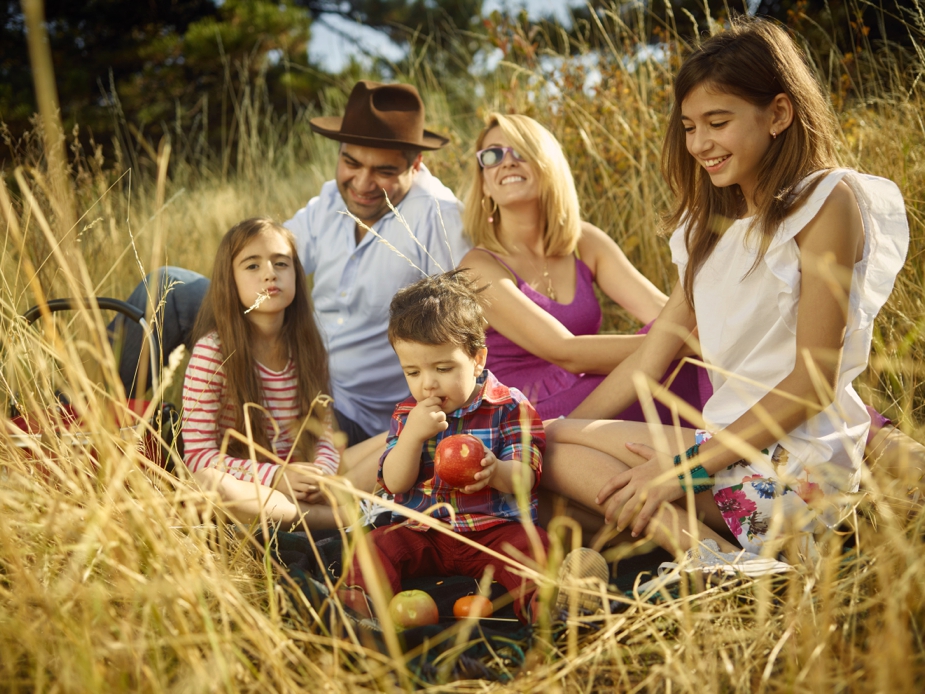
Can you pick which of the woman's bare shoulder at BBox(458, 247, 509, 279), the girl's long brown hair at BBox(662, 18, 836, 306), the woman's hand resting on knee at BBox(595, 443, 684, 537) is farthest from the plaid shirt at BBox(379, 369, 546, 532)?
the girl's long brown hair at BBox(662, 18, 836, 306)

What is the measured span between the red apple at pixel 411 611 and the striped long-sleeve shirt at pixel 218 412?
0.95 metres

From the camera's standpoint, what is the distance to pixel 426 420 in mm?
2311

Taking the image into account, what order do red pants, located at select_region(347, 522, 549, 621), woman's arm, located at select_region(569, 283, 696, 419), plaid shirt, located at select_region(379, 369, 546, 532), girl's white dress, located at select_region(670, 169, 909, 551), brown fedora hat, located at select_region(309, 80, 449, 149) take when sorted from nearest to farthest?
girl's white dress, located at select_region(670, 169, 909, 551), red pants, located at select_region(347, 522, 549, 621), plaid shirt, located at select_region(379, 369, 546, 532), woman's arm, located at select_region(569, 283, 696, 419), brown fedora hat, located at select_region(309, 80, 449, 149)

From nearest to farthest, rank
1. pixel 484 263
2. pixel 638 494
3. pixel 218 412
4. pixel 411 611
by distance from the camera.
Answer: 1. pixel 411 611
2. pixel 638 494
3. pixel 218 412
4. pixel 484 263

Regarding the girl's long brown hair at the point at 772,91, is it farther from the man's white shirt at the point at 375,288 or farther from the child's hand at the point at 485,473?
the man's white shirt at the point at 375,288

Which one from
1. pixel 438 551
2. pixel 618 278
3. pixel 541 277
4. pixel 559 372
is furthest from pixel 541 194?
pixel 438 551

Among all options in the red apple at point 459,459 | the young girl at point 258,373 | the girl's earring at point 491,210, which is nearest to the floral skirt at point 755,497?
the red apple at point 459,459

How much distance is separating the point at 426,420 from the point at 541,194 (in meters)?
1.55

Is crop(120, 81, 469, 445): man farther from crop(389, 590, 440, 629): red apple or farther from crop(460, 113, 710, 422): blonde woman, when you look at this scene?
crop(389, 590, 440, 629): red apple

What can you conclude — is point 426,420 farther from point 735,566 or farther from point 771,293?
point 771,293

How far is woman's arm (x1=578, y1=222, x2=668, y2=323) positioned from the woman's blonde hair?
14cm

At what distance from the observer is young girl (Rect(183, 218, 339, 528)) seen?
9.66 ft

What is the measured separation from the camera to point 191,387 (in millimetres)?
2980

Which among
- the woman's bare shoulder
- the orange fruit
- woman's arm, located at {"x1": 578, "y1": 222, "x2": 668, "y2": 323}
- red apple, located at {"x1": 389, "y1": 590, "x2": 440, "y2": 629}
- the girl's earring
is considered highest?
the girl's earring
